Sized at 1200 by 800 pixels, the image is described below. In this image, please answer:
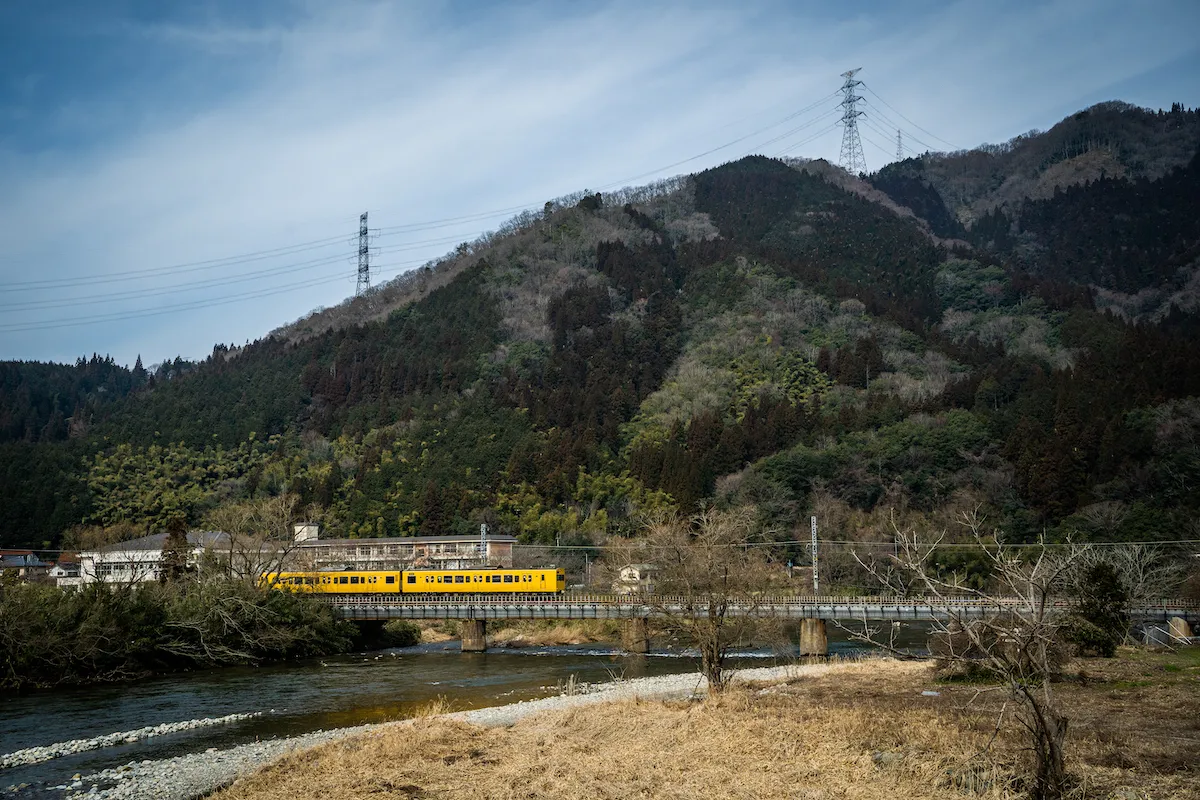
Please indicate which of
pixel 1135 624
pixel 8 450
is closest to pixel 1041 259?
pixel 1135 624

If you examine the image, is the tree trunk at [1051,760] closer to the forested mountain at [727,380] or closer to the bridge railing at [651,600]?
the bridge railing at [651,600]

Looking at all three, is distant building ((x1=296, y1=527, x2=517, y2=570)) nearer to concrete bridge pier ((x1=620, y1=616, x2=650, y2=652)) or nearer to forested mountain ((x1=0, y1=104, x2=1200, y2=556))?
forested mountain ((x1=0, y1=104, x2=1200, y2=556))

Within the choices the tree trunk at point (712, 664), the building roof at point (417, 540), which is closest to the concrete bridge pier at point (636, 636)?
the tree trunk at point (712, 664)

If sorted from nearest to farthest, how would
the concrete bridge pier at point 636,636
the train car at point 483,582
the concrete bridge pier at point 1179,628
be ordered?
the concrete bridge pier at point 1179,628 < the concrete bridge pier at point 636,636 < the train car at point 483,582

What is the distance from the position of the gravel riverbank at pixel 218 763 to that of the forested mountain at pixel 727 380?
124 feet

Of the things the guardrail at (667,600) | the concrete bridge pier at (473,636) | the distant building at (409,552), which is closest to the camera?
the guardrail at (667,600)

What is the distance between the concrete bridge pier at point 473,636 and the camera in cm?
4716

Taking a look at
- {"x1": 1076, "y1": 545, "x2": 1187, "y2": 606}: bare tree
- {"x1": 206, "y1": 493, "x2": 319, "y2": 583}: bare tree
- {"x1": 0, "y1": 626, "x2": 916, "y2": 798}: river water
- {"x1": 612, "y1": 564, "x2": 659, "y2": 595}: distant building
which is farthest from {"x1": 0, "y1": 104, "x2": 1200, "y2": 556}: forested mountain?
{"x1": 0, "y1": 626, "x2": 916, "y2": 798}: river water

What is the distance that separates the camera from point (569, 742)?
18031 mm

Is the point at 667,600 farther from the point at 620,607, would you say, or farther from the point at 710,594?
the point at 710,594

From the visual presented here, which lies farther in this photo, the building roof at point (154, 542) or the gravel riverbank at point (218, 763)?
the building roof at point (154, 542)

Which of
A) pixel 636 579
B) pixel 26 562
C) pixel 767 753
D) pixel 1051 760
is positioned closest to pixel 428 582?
pixel 636 579

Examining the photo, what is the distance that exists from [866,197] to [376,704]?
501ft

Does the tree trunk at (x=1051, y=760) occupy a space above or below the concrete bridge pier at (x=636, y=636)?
above
